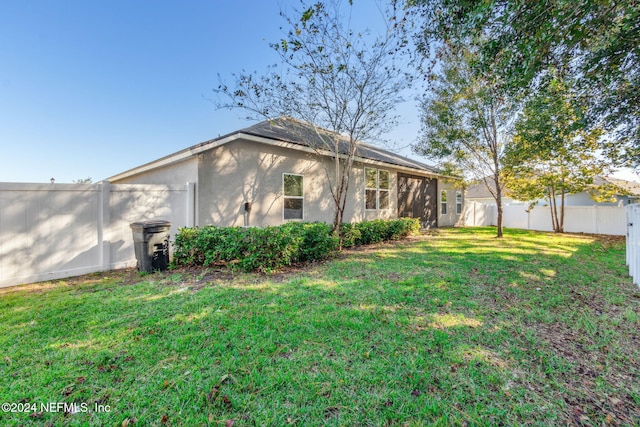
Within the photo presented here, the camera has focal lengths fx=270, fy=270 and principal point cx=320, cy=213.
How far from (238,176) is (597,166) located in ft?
50.7

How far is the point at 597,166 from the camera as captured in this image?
12117 mm

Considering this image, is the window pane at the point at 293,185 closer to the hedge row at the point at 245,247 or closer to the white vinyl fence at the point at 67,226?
the hedge row at the point at 245,247

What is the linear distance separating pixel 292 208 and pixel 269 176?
4.61ft

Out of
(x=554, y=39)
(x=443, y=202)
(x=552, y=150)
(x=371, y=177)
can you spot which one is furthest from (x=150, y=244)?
(x=443, y=202)

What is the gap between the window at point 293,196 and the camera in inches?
365

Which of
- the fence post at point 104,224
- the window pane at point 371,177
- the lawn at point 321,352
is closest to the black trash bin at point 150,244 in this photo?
the lawn at point 321,352

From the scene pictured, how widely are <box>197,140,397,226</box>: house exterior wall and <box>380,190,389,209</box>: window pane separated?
256 cm

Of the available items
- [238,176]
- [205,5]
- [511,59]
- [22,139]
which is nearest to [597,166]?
[511,59]

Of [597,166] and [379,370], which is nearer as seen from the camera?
[379,370]

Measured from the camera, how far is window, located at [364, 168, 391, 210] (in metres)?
12.1

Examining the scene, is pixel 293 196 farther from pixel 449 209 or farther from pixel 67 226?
pixel 449 209

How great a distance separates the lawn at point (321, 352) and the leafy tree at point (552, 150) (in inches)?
145

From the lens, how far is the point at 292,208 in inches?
373

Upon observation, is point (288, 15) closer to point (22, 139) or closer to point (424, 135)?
point (424, 135)
